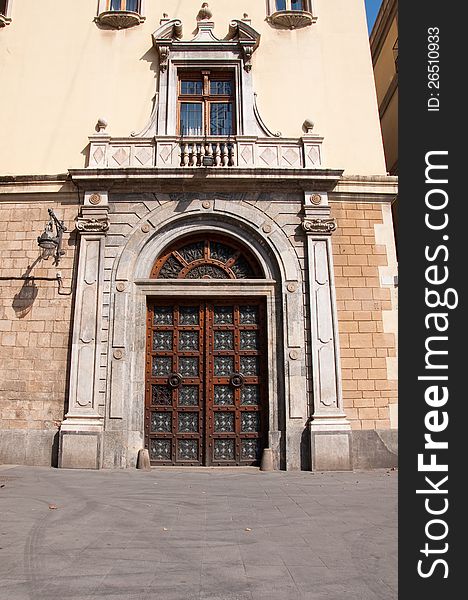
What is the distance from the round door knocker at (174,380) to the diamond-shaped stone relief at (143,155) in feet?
14.8

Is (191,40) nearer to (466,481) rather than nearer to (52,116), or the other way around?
(52,116)

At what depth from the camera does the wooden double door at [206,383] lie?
9727mm

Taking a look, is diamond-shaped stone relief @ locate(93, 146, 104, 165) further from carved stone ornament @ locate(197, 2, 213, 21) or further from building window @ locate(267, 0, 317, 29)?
building window @ locate(267, 0, 317, 29)

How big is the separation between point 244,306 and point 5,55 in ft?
27.5

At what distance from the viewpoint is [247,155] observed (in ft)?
35.1

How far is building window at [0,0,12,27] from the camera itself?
12047mm

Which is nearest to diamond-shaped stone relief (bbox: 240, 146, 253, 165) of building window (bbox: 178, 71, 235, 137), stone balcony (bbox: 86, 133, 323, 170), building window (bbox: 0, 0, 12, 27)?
stone balcony (bbox: 86, 133, 323, 170)

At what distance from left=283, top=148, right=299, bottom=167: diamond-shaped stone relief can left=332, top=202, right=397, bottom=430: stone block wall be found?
1248 mm

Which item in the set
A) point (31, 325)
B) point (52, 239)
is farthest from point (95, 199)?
point (31, 325)

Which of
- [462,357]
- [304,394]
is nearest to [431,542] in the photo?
[462,357]

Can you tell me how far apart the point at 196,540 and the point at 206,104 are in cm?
979

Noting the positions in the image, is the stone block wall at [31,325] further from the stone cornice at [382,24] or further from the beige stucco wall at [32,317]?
the stone cornice at [382,24]

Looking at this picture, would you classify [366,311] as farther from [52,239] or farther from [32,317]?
[32,317]

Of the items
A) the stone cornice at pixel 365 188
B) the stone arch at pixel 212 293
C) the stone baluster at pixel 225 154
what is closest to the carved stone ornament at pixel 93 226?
the stone arch at pixel 212 293
